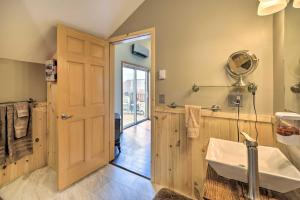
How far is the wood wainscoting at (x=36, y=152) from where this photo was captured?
2.09 meters

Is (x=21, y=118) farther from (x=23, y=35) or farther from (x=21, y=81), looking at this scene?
(x=23, y=35)

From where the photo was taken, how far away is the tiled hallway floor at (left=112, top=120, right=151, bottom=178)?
96.7 inches

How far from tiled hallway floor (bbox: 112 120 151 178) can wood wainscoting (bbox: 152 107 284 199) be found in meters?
0.44

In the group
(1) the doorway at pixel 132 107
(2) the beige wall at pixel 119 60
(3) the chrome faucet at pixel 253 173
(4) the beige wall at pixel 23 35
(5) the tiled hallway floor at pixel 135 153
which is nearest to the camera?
(3) the chrome faucet at pixel 253 173

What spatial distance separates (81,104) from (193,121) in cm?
145

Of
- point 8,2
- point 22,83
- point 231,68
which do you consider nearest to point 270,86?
point 231,68

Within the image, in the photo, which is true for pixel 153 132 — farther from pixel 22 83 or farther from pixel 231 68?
pixel 22 83

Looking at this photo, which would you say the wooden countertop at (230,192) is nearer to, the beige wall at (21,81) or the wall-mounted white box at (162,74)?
the wall-mounted white box at (162,74)

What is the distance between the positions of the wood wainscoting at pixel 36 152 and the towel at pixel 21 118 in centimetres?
15

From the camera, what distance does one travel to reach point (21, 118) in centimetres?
207

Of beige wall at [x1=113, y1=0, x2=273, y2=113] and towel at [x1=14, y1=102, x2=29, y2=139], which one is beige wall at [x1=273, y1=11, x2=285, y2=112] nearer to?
beige wall at [x1=113, y1=0, x2=273, y2=113]

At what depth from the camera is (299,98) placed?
3.16 ft

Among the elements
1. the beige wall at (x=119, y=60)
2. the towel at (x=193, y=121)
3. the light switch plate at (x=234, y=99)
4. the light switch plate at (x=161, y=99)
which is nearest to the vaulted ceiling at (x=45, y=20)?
the light switch plate at (x=161, y=99)

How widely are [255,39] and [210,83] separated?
56 cm
